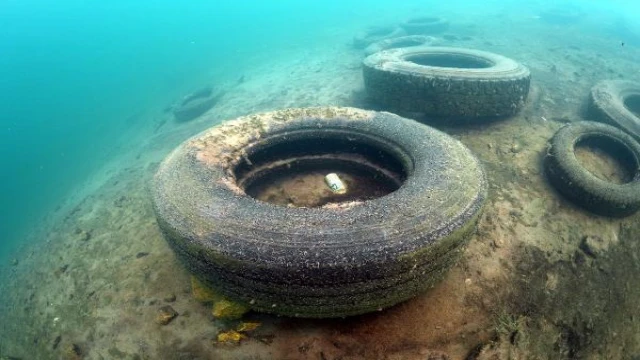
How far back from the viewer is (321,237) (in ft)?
9.95

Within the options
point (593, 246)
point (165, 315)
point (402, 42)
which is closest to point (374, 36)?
point (402, 42)

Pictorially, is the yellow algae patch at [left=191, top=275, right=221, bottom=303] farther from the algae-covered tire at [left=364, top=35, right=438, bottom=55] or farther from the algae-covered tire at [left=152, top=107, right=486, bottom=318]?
the algae-covered tire at [left=364, top=35, right=438, bottom=55]

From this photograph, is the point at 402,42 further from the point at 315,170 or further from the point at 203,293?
the point at 203,293

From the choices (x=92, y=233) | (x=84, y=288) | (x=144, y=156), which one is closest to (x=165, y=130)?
(x=144, y=156)

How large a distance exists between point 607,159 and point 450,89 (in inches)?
119

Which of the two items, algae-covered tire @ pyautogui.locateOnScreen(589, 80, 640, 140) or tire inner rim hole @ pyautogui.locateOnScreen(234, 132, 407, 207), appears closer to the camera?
tire inner rim hole @ pyautogui.locateOnScreen(234, 132, 407, 207)

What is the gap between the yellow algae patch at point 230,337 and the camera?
3596 mm

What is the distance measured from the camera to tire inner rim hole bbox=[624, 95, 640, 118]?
354 inches

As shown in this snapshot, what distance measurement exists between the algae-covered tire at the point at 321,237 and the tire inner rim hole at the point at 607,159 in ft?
11.7

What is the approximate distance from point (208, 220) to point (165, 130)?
1289 centimetres

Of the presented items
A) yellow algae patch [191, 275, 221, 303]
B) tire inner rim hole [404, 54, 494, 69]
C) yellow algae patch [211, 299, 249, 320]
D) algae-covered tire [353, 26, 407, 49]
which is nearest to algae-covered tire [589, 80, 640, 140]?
tire inner rim hole [404, 54, 494, 69]

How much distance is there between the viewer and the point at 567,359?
3971mm

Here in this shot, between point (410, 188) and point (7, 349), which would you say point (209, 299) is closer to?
point (410, 188)

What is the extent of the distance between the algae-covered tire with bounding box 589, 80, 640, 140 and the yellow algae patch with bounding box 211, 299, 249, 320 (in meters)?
7.90
